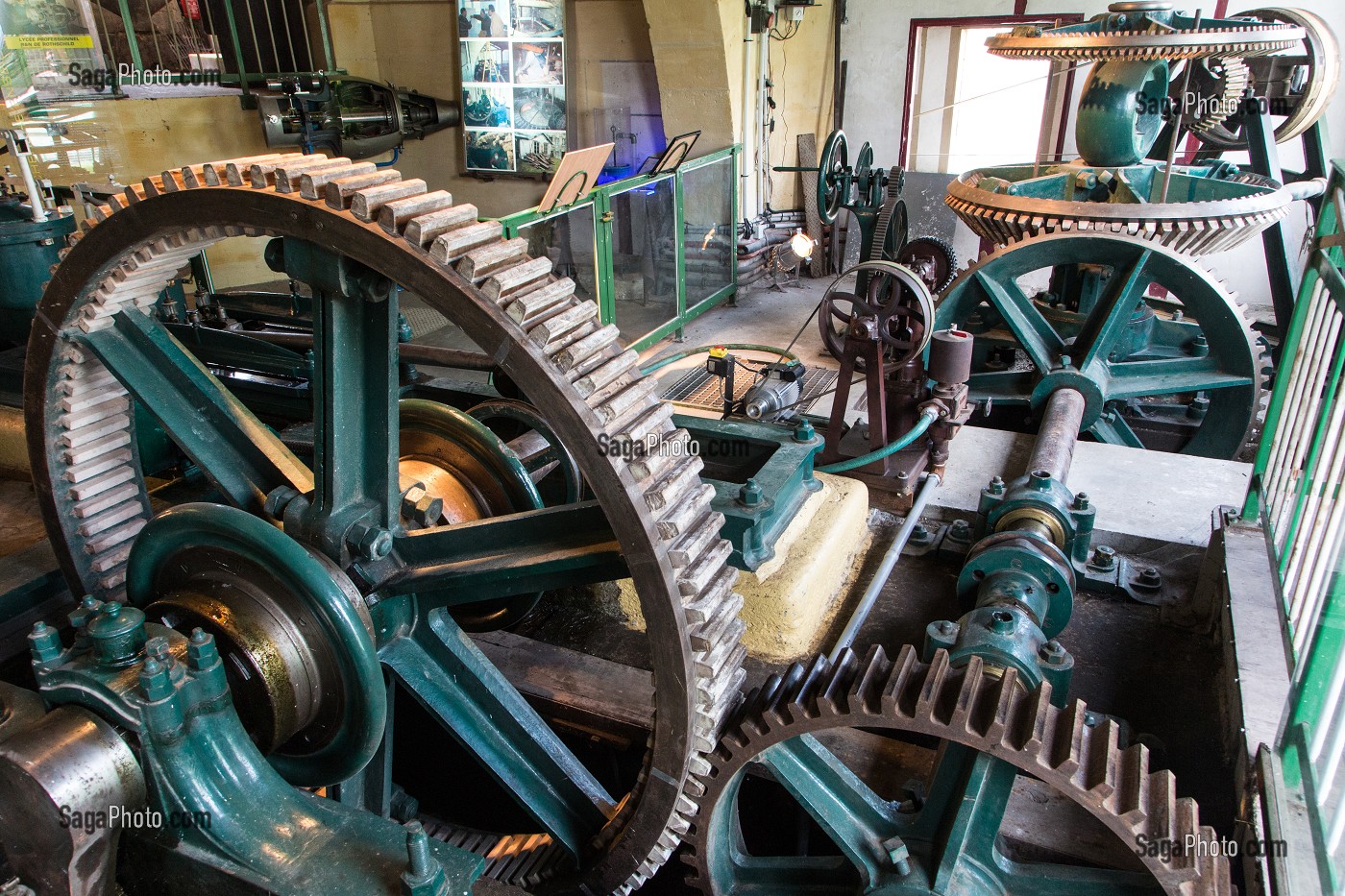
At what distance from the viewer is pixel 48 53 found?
19.4 ft

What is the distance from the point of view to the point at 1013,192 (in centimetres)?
497

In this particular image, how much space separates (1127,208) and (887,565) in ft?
7.73

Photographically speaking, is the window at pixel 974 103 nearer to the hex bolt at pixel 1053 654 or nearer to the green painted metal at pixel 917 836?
the hex bolt at pixel 1053 654

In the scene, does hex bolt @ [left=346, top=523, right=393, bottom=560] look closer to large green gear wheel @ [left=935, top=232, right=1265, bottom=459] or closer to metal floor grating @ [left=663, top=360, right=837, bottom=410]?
large green gear wheel @ [left=935, top=232, right=1265, bottom=459]

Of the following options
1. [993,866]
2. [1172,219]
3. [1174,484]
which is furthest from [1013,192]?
[993,866]

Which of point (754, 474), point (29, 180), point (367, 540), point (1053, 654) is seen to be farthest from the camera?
A: point (29, 180)

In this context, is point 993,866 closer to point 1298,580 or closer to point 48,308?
point 1298,580

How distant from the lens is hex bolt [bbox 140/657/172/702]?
146 centimetres

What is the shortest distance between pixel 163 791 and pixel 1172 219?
4208 millimetres

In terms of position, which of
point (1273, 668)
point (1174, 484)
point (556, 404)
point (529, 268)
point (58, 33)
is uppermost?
point (58, 33)

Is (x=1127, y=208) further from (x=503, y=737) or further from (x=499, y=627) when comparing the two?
(x=503, y=737)

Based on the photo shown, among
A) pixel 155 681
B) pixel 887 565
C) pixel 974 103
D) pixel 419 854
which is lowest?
pixel 887 565

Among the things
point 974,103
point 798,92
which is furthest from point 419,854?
point 974,103

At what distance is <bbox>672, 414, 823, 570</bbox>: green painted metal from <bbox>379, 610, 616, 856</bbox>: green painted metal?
0.59 metres
